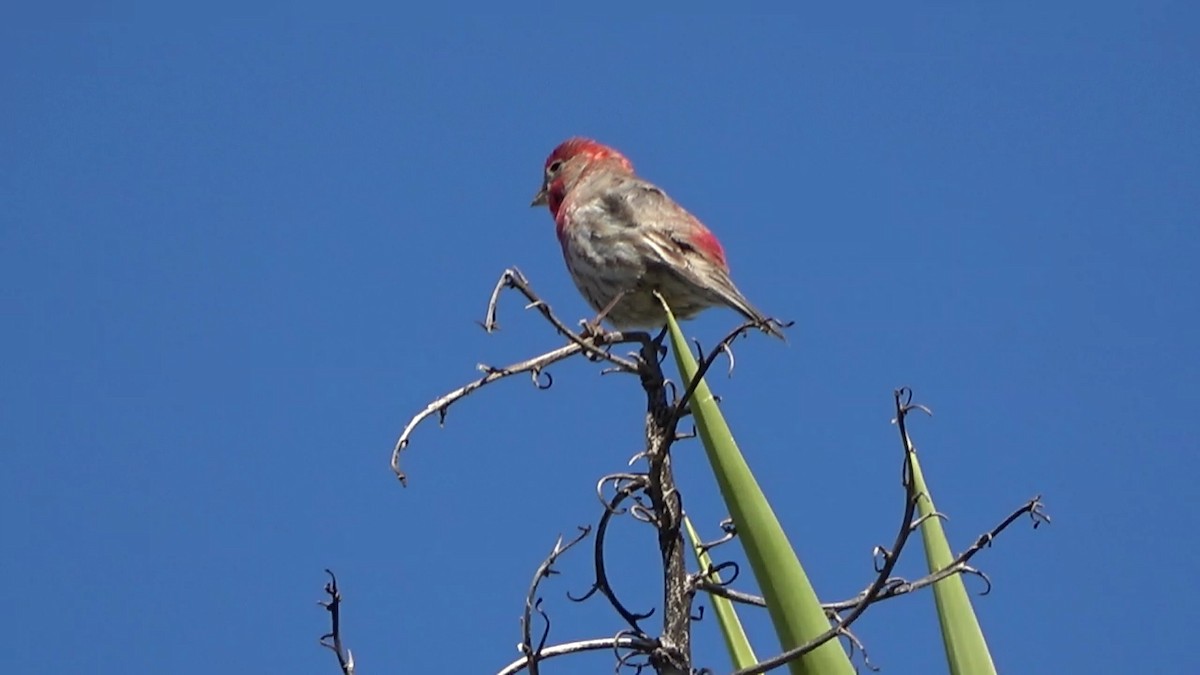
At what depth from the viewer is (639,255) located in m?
5.88

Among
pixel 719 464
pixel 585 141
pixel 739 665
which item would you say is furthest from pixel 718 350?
pixel 585 141

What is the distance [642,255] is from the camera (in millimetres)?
5859

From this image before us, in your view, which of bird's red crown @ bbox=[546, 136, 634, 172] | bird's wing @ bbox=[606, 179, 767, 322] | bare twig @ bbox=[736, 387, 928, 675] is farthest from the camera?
bird's red crown @ bbox=[546, 136, 634, 172]

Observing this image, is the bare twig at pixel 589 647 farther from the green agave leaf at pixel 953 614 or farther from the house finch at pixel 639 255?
the house finch at pixel 639 255

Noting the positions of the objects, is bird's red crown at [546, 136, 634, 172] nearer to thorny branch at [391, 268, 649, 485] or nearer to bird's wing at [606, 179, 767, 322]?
bird's wing at [606, 179, 767, 322]

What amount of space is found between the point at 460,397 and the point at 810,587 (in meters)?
1.01

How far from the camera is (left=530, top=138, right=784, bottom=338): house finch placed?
571cm

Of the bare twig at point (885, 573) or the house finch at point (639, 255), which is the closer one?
the bare twig at point (885, 573)

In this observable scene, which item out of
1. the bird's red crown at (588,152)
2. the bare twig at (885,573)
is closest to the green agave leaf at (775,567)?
the bare twig at (885,573)

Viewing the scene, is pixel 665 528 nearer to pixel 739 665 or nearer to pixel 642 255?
pixel 739 665

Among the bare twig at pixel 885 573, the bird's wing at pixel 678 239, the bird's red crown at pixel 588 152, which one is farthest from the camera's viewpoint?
the bird's red crown at pixel 588 152

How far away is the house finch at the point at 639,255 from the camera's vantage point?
18.7 ft

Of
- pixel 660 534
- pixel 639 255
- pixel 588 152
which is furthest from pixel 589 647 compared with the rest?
pixel 588 152

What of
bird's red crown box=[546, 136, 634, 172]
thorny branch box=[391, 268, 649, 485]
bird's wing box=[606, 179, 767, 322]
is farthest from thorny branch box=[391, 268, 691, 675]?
bird's red crown box=[546, 136, 634, 172]
